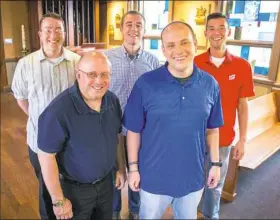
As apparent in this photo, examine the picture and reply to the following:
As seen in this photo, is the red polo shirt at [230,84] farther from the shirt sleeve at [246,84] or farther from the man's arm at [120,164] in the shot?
the man's arm at [120,164]

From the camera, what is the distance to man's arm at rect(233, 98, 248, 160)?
1.06 meters

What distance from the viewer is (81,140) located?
2.94ft

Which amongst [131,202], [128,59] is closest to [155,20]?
[128,59]

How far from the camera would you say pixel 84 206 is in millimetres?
1012

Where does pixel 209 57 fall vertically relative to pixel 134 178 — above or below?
above

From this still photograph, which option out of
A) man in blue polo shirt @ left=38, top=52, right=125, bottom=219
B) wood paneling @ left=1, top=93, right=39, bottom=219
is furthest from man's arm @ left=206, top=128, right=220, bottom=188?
wood paneling @ left=1, top=93, right=39, bottom=219

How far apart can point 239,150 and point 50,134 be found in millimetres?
711

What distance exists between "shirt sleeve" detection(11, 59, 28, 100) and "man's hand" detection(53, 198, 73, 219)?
611 mm

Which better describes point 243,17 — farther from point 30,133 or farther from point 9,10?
point 9,10

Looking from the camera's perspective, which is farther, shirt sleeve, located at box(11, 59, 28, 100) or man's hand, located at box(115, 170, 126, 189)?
shirt sleeve, located at box(11, 59, 28, 100)

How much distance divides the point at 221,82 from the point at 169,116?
1.20 feet

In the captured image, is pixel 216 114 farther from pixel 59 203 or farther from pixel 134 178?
pixel 59 203

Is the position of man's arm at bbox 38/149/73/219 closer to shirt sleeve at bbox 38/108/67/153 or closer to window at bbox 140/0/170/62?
shirt sleeve at bbox 38/108/67/153

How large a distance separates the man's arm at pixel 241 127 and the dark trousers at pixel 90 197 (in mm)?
513
